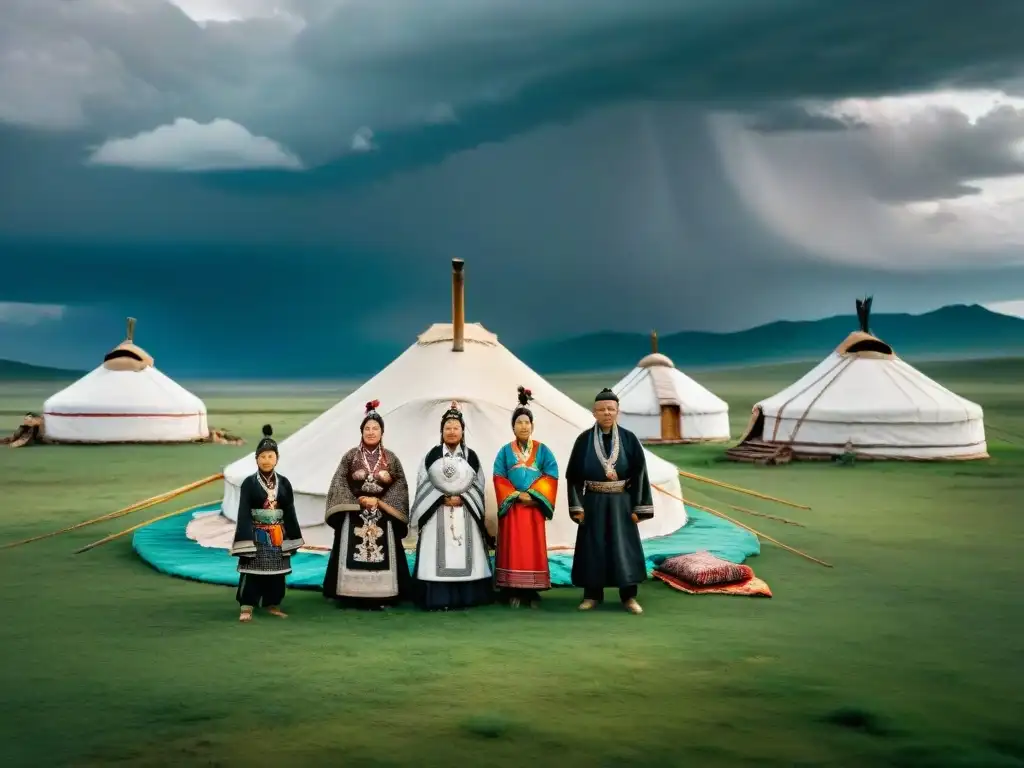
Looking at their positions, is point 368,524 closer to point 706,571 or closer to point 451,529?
point 451,529

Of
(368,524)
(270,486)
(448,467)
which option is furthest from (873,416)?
(270,486)

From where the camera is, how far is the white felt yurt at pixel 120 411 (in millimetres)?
17141

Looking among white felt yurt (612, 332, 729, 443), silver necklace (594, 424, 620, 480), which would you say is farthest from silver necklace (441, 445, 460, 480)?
white felt yurt (612, 332, 729, 443)

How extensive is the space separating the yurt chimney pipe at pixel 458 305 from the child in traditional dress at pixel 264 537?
2.19 m

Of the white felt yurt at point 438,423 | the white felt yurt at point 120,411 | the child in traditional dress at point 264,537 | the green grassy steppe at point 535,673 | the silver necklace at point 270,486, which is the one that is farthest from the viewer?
the white felt yurt at point 120,411

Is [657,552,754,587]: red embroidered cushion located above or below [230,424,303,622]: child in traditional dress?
below

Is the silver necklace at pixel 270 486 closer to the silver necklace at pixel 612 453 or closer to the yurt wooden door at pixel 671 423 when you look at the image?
the silver necklace at pixel 612 453

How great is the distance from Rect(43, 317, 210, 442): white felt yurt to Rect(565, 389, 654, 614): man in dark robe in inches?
531

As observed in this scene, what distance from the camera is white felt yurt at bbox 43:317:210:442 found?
675 inches

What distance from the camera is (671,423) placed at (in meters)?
17.0

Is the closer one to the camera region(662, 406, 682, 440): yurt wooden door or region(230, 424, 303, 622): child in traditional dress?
region(230, 424, 303, 622): child in traditional dress

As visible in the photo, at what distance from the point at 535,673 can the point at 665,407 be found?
42.7 feet

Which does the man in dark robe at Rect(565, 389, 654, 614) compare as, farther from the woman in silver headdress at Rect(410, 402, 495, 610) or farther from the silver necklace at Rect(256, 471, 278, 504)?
the silver necklace at Rect(256, 471, 278, 504)

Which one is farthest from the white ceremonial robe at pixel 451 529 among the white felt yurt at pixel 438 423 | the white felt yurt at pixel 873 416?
the white felt yurt at pixel 873 416
